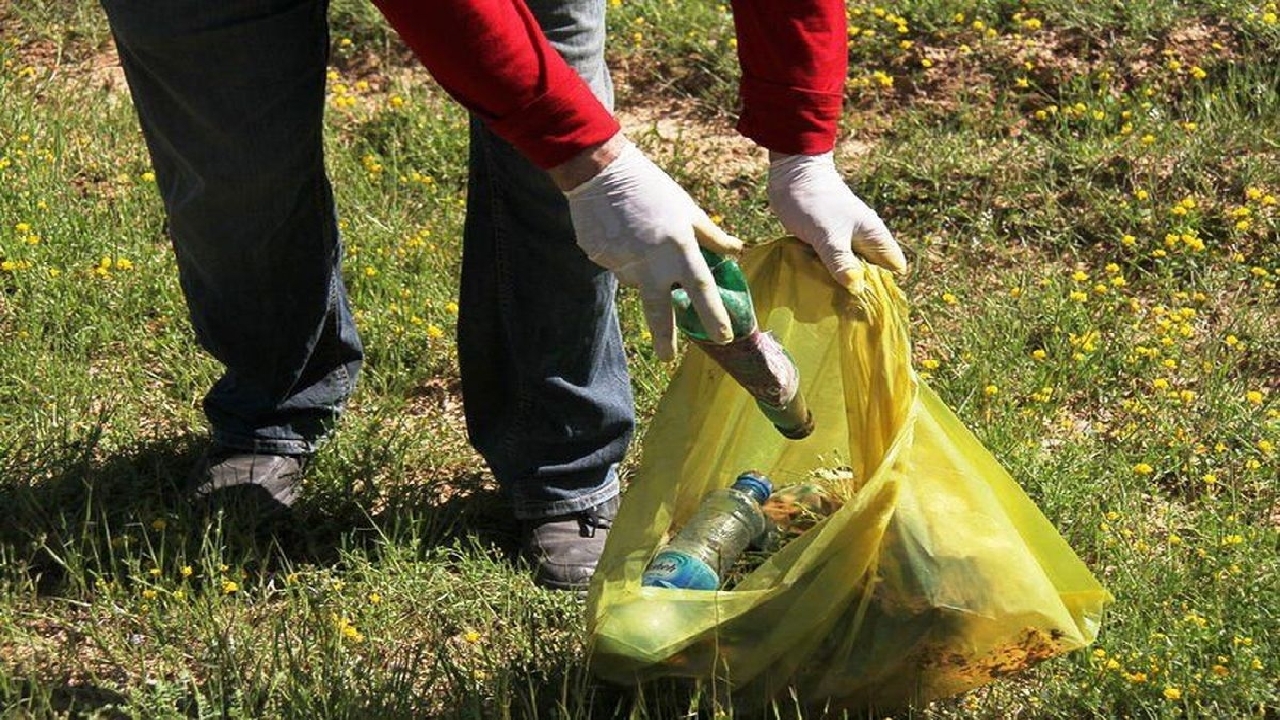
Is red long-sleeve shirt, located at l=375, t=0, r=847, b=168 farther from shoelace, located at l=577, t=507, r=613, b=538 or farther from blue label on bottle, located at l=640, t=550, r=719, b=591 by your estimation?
shoelace, located at l=577, t=507, r=613, b=538

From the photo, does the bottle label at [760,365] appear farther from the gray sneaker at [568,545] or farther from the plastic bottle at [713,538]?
the gray sneaker at [568,545]

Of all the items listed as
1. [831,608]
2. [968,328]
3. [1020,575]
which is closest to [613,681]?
[831,608]

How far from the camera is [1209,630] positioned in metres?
2.42

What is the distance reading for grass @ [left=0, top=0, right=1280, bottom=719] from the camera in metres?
2.43

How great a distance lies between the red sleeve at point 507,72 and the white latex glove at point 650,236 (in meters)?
0.06

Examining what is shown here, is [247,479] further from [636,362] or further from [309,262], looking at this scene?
[636,362]

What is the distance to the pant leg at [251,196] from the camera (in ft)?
8.20

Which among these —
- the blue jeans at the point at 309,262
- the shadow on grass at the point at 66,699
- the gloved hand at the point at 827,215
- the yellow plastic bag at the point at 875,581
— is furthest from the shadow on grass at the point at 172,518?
the gloved hand at the point at 827,215

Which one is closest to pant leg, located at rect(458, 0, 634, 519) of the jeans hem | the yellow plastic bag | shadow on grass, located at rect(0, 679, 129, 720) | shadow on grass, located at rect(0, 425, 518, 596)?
the jeans hem

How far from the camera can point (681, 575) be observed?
2314 millimetres

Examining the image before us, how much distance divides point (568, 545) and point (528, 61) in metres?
1.01

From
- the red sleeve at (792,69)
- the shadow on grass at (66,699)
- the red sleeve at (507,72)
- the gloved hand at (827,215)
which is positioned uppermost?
the red sleeve at (507,72)

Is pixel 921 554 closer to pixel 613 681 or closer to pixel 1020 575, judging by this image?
pixel 1020 575

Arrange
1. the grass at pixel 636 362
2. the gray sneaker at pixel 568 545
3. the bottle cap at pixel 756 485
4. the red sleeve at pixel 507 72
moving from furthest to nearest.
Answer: the gray sneaker at pixel 568 545, the bottle cap at pixel 756 485, the grass at pixel 636 362, the red sleeve at pixel 507 72
